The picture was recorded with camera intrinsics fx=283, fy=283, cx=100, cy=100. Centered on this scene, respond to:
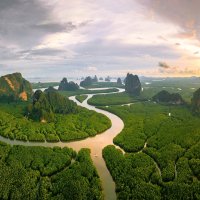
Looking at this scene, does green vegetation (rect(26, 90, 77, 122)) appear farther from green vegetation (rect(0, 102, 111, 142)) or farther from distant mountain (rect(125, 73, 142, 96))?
distant mountain (rect(125, 73, 142, 96))

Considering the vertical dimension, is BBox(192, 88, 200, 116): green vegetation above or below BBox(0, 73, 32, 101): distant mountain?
below

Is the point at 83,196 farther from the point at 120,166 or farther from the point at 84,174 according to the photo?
the point at 120,166

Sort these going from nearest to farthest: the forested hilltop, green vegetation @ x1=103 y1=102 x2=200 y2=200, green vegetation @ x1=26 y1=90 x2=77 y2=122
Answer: green vegetation @ x1=103 y1=102 x2=200 y2=200
the forested hilltop
green vegetation @ x1=26 y1=90 x2=77 y2=122

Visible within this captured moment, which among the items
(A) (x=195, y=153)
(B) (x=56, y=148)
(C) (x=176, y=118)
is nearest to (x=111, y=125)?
(C) (x=176, y=118)

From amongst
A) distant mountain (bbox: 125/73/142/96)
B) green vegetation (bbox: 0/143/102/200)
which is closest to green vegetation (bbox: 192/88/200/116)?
green vegetation (bbox: 0/143/102/200)

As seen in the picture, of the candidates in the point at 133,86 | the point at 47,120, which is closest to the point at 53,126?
the point at 47,120

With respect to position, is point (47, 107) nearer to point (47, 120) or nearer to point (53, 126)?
point (47, 120)

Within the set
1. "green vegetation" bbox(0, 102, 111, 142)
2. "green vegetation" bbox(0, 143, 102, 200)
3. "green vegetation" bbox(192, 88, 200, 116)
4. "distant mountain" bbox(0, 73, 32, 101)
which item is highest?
"distant mountain" bbox(0, 73, 32, 101)
